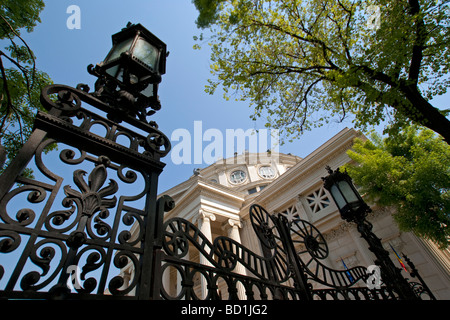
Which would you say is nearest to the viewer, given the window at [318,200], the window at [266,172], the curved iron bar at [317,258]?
the curved iron bar at [317,258]

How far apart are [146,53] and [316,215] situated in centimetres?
1350

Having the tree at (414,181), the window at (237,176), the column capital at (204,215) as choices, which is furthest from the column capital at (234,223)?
the window at (237,176)

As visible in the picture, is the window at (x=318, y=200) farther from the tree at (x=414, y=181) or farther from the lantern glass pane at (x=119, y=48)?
the lantern glass pane at (x=119, y=48)

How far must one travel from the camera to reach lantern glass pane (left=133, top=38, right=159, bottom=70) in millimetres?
2074

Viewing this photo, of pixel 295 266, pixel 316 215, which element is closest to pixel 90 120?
pixel 295 266

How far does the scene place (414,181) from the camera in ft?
27.3

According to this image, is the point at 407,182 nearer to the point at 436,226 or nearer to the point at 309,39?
the point at 436,226

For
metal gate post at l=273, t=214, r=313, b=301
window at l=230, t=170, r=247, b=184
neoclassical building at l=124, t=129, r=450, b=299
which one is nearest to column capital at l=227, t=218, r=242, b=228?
neoclassical building at l=124, t=129, r=450, b=299

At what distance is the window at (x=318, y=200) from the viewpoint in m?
13.2

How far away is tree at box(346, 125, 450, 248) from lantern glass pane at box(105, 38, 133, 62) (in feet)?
26.3

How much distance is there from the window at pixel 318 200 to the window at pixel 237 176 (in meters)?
12.9

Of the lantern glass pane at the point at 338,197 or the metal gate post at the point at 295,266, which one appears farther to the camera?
the lantern glass pane at the point at 338,197

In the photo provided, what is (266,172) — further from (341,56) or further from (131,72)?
(131,72)

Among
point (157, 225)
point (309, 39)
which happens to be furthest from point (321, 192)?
point (157, 225)
